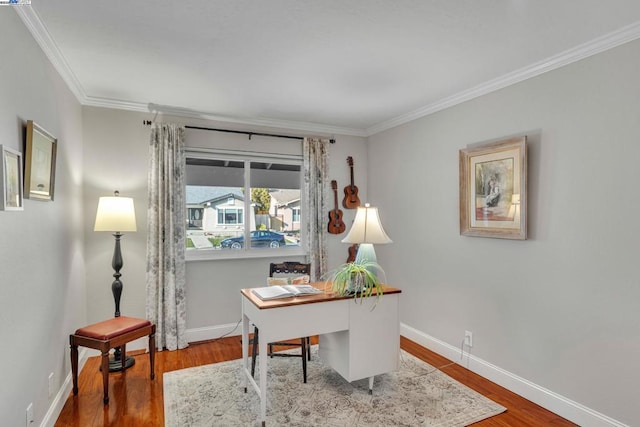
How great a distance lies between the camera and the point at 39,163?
214cm

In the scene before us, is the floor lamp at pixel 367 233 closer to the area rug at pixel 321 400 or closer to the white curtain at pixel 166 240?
the area rug at pixel 321 400

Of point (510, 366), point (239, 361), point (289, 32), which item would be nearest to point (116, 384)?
point (239, 361)

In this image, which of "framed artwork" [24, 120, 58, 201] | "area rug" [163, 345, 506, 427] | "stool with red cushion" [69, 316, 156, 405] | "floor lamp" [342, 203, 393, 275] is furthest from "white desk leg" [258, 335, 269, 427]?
"framed artwork" [24, 120, 58, 201]

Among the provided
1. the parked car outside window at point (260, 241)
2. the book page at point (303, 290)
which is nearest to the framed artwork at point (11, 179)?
the book page at point (303, 290)

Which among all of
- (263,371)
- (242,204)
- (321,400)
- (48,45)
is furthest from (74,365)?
(48,45)

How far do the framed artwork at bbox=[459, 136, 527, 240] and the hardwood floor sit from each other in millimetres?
1246

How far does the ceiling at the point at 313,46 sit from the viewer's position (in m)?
1.90

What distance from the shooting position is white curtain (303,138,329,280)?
4.31 m

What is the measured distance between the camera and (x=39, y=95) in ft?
7.23

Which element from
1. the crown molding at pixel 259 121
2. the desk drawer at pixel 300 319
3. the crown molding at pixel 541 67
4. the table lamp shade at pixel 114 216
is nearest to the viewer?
the crown molding at pixel 541 67

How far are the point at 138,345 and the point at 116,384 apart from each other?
780 mm

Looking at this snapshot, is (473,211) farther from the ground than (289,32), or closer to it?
closer to it

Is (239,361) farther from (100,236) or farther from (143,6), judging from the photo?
(143,6)

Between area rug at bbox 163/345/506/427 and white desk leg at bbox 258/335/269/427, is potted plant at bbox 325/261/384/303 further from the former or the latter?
area rug at bbox 163/345/506/427
